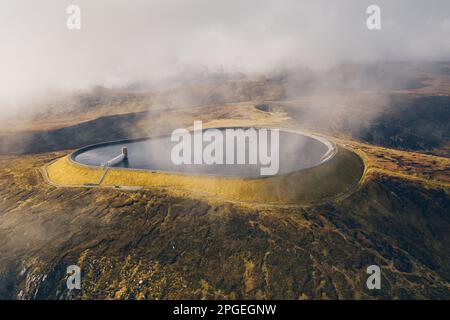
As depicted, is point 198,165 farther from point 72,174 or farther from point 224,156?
point 72,174

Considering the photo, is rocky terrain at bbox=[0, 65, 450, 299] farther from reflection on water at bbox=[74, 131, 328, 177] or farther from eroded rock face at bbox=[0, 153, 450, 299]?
reflection on water at bbox=[74, 131, 328, 177]

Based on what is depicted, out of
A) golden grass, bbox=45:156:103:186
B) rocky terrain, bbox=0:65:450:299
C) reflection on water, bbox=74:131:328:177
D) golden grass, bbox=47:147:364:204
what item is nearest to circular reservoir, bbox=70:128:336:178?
reflection on water, bbox=74:131:328:177

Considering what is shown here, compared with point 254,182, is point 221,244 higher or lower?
lower

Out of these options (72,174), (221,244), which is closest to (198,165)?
(221,244)

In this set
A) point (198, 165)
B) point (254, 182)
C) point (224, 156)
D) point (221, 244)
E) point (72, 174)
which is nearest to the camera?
point (221, 244)
